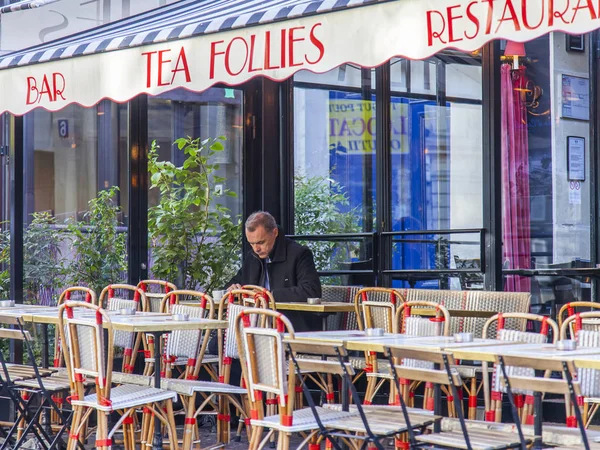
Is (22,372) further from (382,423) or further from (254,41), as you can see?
(382,423)

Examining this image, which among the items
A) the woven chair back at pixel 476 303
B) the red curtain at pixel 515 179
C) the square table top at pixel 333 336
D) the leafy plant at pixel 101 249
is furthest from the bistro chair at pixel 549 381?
the leafy plant at pixel 101 249

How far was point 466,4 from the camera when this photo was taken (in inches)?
202

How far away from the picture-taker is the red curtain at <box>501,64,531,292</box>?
867cm

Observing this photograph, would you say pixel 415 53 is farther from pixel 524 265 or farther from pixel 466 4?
pixel 524 265

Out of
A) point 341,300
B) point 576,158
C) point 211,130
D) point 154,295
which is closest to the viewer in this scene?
point 154,295

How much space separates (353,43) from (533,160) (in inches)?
151

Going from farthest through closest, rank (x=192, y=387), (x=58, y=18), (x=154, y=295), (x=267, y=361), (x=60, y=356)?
(x=58, y=18) < (x=154, y=295) < (x=60, y=356) < (x=192, y=387) < (x=267, y=361)

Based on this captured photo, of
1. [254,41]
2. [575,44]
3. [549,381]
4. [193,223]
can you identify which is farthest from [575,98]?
[549,381]

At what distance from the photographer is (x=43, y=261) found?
8.87m

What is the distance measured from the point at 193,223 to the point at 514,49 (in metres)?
3.05

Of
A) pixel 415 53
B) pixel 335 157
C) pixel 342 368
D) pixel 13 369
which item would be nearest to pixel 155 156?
pixel 335 157

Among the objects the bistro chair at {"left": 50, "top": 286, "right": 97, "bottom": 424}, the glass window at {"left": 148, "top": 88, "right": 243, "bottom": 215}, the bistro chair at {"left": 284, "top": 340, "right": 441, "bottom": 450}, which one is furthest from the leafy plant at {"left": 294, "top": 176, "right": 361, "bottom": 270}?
the bistro chair at {"left": 284, "top": 340, "right": 441, "bottom": 450}

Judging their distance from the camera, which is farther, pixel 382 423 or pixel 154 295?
pixel 154 295

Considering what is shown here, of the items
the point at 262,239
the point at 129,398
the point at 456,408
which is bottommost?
the point at 129,398
